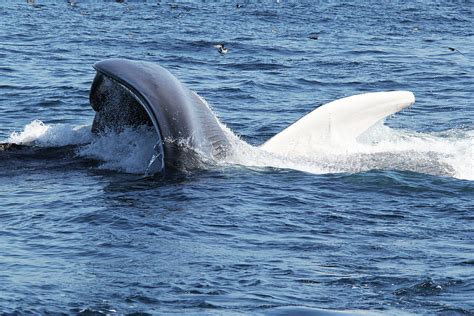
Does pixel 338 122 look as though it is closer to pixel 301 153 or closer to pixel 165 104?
pixel 301 153

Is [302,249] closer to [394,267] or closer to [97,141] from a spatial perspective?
[394,267]

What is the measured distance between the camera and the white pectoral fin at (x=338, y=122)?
14977 millimetres

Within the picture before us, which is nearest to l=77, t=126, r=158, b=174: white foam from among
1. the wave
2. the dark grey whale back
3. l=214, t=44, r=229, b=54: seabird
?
the wave

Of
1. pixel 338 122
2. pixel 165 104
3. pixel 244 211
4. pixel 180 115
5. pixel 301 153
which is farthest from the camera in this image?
pixel 338 122

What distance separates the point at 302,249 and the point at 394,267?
3.39 ft

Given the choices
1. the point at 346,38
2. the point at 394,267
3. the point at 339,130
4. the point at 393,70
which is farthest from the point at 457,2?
the point at 394,267

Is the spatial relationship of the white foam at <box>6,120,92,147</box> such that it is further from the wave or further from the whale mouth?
the whale mouth

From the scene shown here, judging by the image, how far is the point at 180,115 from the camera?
12914mm

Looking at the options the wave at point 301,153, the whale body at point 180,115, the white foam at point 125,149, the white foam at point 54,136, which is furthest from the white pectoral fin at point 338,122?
the white foam at point 54,136

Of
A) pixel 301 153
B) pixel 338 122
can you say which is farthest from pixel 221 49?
pixel 301 153

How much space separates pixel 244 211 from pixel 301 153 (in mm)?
3017

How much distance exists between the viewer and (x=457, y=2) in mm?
44750

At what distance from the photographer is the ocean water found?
8961 mm

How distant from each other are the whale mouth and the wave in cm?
11
